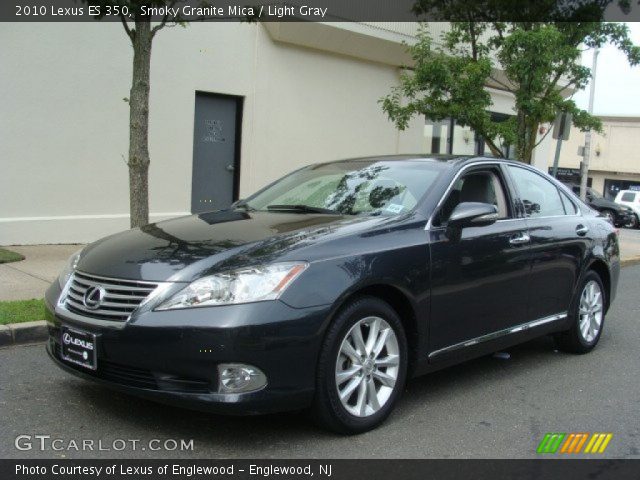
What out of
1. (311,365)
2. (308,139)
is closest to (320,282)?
(311,365)

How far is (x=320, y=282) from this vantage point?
148 inches

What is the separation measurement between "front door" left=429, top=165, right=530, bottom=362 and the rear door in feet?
0.49

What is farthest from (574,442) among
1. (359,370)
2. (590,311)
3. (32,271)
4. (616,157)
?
(616,157)

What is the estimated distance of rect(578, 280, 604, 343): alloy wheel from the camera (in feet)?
20.3

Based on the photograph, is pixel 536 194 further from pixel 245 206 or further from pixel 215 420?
pixel 215 420

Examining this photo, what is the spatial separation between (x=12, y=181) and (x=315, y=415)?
7.30 m

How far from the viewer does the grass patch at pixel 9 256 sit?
853cm

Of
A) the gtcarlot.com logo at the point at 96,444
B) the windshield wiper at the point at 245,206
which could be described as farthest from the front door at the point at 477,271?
the gtcarlot.com logo at the point at 96,444

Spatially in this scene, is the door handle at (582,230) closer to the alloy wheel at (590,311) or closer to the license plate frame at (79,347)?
the alloy wheel at (590,311)

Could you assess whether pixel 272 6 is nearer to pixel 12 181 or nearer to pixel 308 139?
pixel 308 139

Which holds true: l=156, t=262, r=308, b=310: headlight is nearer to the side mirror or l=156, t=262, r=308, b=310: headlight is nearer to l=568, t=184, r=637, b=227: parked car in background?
the side mirror

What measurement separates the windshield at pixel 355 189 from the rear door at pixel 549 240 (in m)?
0.97

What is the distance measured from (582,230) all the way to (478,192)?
135 centimetres

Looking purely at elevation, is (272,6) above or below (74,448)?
above
